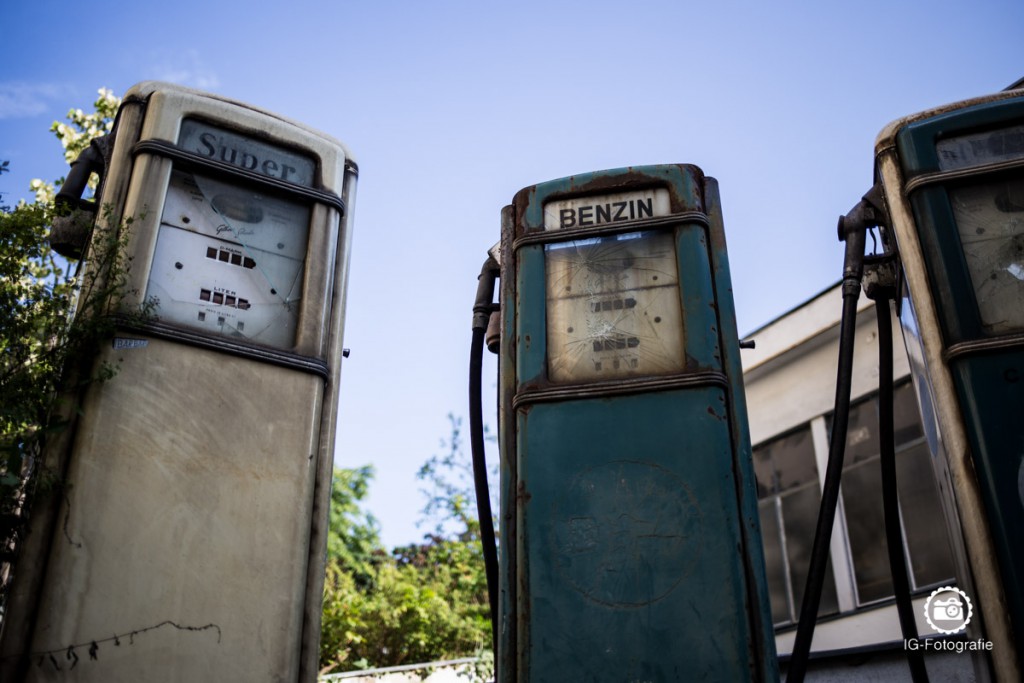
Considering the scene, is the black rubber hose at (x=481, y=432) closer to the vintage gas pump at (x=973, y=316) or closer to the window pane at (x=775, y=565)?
the vintage gas pump at (x=973, y=316)

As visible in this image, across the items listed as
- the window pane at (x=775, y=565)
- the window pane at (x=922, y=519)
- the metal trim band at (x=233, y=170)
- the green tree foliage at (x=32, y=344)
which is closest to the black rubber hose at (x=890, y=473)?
the metal trim band at (x=233, y=170)

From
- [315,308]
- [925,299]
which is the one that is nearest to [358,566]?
[315,308]

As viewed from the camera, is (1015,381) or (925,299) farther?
(925,299)

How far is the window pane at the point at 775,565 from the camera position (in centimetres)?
956

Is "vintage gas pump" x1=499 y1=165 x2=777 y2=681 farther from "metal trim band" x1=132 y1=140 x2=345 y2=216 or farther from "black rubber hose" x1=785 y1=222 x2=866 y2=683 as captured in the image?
"metal trim band" x1=132 y1=140 x2=345 y2=216

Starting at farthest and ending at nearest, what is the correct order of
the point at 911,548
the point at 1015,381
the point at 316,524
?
the point at 911,548 → the point at 316,524 → the point at 1015,381

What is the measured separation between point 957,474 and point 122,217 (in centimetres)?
273

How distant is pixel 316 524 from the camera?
3.37 meters

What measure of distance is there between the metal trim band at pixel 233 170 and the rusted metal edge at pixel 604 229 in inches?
32.2

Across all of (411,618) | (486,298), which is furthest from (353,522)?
(486,298)

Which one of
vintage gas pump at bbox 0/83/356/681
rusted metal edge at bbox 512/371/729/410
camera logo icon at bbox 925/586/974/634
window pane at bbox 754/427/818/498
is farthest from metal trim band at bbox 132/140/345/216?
window pane at bbox 754/427/818/498

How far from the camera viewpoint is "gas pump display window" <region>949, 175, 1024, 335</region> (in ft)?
10.2

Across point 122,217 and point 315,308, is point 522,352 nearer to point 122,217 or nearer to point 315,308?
point 315,308

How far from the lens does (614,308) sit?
10.9 feet
